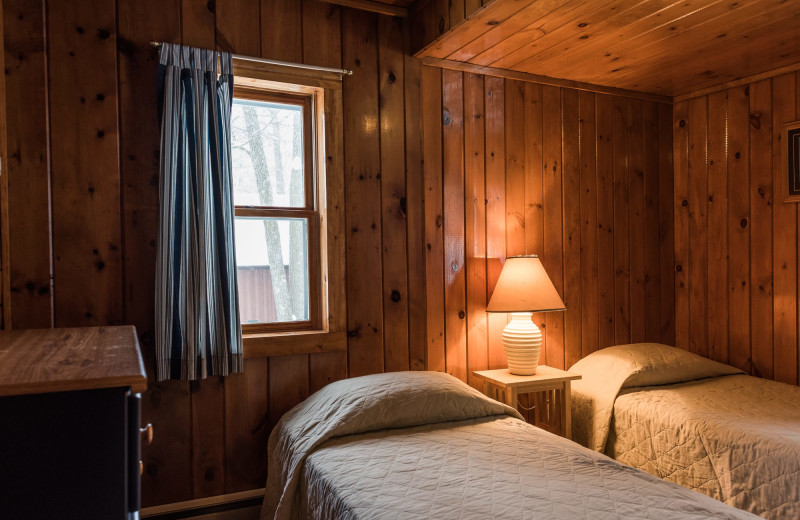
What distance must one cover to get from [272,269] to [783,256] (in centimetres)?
282

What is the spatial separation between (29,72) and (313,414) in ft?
5.58

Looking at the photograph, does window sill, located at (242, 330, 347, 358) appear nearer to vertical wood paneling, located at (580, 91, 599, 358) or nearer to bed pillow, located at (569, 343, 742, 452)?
bed pillow, located at (569, 343, 742, 452)

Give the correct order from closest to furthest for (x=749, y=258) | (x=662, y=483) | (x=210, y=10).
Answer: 1. (x=662, y=483)
2. (x=210, y=10)
3. (x=749, y=258)

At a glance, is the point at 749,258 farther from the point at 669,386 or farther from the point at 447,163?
the point at 447,163

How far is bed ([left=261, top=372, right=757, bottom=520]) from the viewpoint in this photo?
1.50 metres

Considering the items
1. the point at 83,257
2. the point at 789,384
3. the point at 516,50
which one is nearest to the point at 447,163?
the point at 516,50

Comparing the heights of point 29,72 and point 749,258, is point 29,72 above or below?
above

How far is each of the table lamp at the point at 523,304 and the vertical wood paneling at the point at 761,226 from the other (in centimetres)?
133

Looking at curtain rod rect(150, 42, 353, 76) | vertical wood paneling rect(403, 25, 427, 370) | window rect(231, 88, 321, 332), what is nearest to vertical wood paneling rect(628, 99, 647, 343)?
vertical wood paneling rect(403, 25, 427, 370)

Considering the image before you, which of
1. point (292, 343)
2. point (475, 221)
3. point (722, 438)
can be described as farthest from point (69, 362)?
point (722, 438)

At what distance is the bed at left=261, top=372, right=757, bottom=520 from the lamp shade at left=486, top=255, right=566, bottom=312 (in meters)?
0.59

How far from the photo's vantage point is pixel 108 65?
223 cm

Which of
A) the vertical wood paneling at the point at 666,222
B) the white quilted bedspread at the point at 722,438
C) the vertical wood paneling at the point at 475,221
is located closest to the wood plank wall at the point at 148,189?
the vertical wood paneling at the point at 475,221

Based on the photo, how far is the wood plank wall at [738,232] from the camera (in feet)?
10.3
